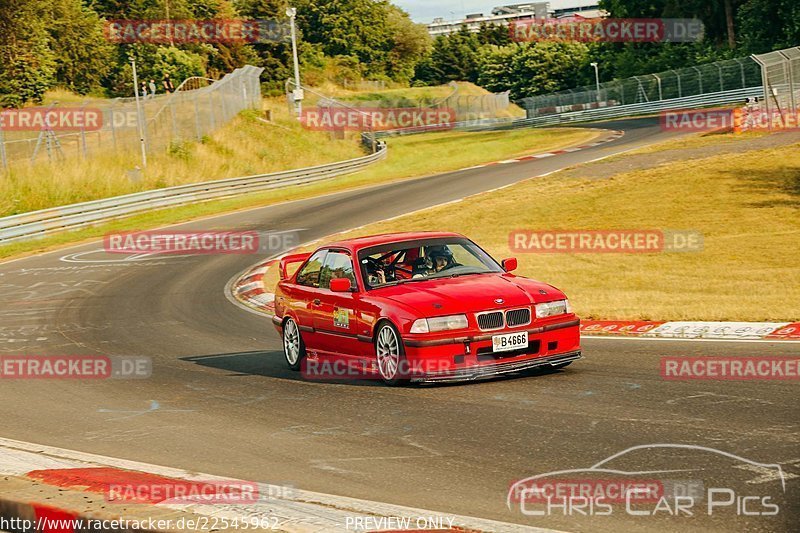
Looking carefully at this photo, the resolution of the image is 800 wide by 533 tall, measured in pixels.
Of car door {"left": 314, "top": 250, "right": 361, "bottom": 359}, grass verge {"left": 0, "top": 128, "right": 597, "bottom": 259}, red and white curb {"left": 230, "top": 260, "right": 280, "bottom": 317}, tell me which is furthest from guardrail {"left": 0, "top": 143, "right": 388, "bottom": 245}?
car door {"left": 314, "top": 250, "right": 361, "bottom": 359}

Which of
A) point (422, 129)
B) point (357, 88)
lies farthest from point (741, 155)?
point (357, 88)

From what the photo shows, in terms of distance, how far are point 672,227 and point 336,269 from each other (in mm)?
14496

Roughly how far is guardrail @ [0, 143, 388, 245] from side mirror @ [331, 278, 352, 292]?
853 inches

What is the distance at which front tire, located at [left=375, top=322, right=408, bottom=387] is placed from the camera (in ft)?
32.3

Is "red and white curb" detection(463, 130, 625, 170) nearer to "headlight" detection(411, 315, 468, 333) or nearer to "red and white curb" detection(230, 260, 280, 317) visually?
"red and white curb" detection(230, 260, 280, 317)

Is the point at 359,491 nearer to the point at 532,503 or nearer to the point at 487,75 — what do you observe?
the point at 532,503

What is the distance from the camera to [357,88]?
11050cm

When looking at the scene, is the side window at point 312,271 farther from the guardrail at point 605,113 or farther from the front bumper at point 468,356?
the guardrail at point 605,113

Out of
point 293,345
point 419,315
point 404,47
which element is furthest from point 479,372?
point 404,47

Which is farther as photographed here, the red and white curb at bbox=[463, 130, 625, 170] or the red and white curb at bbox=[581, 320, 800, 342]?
the red and white curb at bbox=[463, 130, 625, 170]

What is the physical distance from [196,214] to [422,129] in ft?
158

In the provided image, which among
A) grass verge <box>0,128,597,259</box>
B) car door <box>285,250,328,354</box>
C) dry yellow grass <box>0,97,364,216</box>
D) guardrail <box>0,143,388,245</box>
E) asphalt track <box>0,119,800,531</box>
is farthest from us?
dry yellow grass <box>0,97,364,216</box>

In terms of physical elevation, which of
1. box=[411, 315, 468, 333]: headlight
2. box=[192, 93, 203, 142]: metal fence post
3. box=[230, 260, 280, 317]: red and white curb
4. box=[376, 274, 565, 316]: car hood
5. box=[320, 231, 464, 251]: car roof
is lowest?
box=[230, 260, 280, 317]: red and white curb

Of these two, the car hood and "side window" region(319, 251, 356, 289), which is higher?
"side window" region(319, 251, 356, 289)
